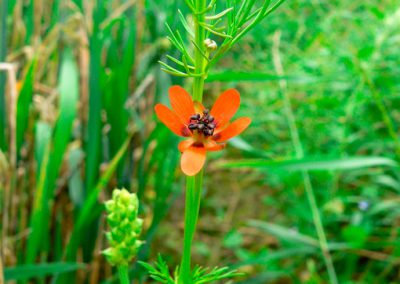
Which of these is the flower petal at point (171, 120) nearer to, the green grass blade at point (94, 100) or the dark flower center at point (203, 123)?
the dark flower center at point (203, 123)

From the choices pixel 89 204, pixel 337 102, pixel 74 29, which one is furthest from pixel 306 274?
pixel 74 29

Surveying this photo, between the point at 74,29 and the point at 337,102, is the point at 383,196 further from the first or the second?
the point at 74,29

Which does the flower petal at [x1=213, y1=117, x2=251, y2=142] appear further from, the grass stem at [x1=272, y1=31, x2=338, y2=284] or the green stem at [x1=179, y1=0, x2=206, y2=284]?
the grass stem at [x1=272, y1=31, x2=338, y2=284]

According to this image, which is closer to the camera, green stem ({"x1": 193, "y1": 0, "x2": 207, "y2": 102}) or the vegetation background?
green stem ({"x1": 193, "y1": 0, "x2": 207, "y2": 102})

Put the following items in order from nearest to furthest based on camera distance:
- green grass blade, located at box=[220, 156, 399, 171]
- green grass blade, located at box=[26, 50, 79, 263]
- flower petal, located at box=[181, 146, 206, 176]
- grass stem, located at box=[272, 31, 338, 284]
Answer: flower petal, located at box=[181, 146, 206, 176], green grass blade, located at box=[220, 156, 399, 171], green grass blade, located at box=[26, 50, 79, 263], grass stem, located at box=[272, 31, 338, 284]

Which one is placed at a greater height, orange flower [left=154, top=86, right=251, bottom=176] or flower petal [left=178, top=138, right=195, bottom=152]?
orange flower [left=154, top=86, right=251, bottom=176]

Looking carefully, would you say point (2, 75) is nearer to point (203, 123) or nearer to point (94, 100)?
point (94, 100)

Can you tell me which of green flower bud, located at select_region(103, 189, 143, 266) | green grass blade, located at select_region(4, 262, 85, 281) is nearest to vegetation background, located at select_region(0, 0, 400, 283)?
green grass blade, located at select_region(4, 262, 85, 281)
